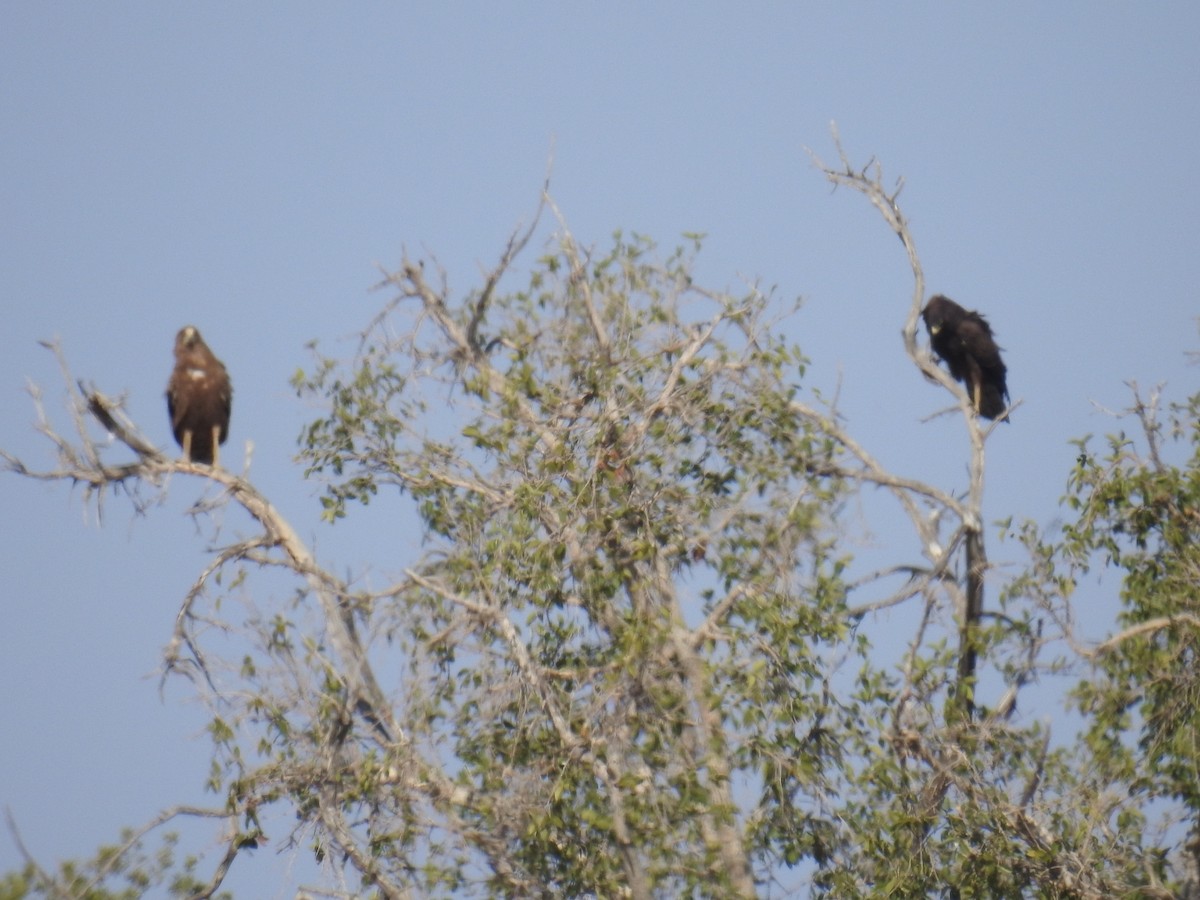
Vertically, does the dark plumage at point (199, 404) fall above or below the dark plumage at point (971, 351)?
below

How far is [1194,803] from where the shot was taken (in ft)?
25.3

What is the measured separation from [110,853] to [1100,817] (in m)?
3.98

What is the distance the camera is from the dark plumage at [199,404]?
11195 millimetres

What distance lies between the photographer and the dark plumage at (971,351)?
11.4 metres

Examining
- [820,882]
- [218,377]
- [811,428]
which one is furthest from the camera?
[218,377]

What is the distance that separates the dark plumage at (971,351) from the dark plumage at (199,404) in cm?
430

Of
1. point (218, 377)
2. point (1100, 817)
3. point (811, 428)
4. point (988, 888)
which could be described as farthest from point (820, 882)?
point (218, 377)

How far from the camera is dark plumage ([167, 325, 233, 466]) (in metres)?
11.2

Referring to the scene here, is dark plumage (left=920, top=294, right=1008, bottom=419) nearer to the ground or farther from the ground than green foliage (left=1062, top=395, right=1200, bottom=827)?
farther from the ground

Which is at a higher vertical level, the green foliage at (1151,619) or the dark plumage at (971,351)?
the dark plumage at (971,351)

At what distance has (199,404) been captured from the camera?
11227 millimetres

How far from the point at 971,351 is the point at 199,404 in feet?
15.3

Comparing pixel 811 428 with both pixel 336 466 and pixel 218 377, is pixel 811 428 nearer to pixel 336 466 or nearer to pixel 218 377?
pixel 336 466

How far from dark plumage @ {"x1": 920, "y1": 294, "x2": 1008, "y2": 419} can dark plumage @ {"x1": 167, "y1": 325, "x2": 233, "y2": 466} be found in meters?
4.30
